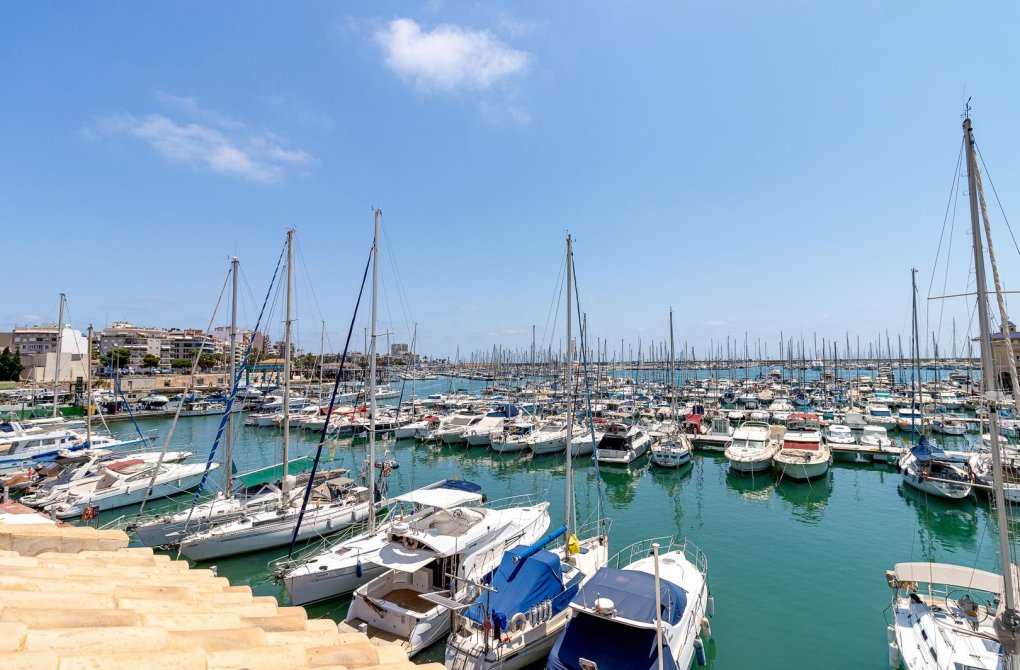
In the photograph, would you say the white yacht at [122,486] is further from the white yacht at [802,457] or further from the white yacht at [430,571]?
the white yacht at [802,457]

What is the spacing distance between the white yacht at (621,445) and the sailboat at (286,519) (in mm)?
19917

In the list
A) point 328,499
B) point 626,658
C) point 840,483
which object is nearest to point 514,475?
point 328,499

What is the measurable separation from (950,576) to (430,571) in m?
14.4

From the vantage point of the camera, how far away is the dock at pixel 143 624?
→ 279 centimetres

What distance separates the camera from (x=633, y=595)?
10852mm

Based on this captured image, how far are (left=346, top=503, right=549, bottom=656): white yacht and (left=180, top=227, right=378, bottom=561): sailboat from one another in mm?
3323

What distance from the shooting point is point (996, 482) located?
29.0 feet

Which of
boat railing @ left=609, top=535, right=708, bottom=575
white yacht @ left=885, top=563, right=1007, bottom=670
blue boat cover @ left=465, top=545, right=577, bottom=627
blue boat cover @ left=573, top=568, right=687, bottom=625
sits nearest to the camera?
blue boat cover @ left=573, top=568, right=687, bottom=625

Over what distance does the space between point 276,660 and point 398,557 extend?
37.8 ft

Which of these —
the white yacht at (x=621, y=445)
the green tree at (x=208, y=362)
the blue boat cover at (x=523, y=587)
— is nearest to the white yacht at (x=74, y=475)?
the blue boat cover at (x=523, y=587)

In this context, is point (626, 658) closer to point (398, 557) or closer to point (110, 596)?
point (398, 557)

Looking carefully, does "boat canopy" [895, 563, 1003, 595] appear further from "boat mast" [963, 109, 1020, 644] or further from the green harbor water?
"boat mast" [963, 109, 1020, 644]

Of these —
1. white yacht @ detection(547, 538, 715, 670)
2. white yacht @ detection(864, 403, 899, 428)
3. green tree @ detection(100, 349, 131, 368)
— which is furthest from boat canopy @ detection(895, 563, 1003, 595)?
green tree @ detection(100, 349, 131, 368)

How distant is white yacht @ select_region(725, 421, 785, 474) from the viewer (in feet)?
108
